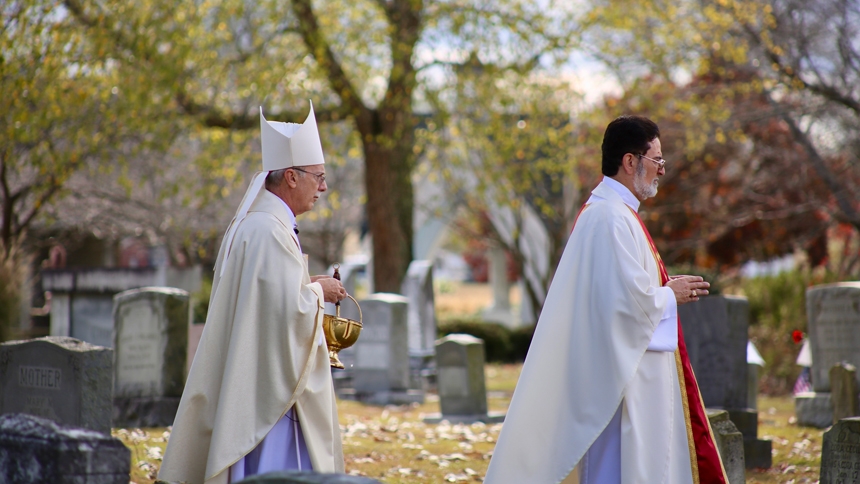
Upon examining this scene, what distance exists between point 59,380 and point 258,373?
1836 millimetres

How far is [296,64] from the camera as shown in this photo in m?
14.3

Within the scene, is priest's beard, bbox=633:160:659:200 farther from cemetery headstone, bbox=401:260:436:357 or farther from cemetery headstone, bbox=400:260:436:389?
cemetery headstone, bbox=401:260:436:357

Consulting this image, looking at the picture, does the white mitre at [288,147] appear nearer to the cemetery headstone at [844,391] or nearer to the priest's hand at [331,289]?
the priest's hand at [331,289]

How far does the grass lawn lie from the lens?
6.95 m

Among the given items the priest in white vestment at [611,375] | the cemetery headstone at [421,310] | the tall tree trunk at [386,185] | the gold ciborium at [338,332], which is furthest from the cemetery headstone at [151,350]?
the cemetery headstone at [421,310]

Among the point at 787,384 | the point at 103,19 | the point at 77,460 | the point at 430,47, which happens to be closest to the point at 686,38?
the point at 430,47

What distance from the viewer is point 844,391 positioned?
870 centimetres

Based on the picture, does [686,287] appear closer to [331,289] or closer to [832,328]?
[331,289]

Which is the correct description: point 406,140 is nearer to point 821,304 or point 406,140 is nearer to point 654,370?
point 821,304

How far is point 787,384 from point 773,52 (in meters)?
5.12

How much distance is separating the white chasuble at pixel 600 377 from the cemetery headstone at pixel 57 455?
2131 millimetres

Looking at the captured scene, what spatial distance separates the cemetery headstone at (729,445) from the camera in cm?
567

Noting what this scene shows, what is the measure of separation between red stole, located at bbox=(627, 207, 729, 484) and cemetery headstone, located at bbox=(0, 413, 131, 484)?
2.70 metres

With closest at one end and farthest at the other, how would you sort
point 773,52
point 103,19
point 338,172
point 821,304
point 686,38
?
1. point 821,304
2. point 103,19
3. point 773,52
4. point 686,38
5. point 338,172
